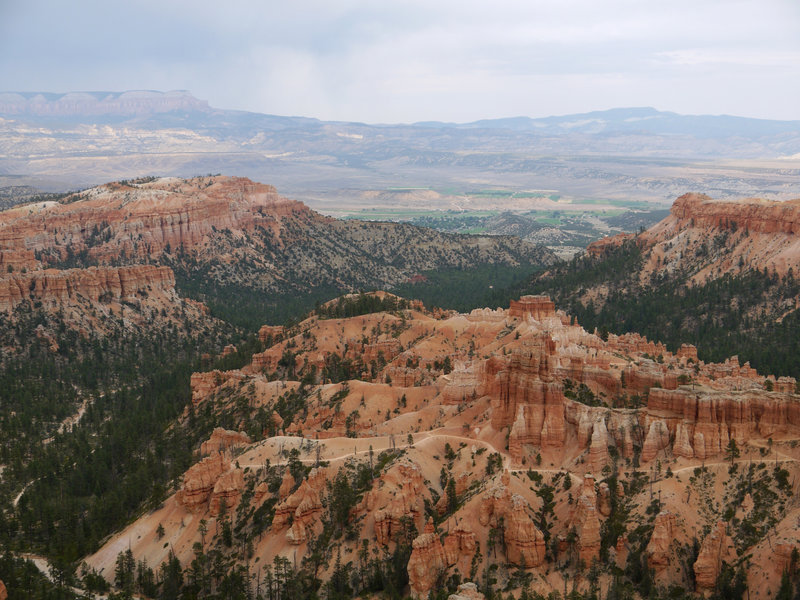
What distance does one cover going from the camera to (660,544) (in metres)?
57.6

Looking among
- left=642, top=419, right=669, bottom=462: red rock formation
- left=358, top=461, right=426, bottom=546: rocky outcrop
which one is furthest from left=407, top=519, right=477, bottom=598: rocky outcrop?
left=642, top=419, right=669, bottom=462: red rock formation

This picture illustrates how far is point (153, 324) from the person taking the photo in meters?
173

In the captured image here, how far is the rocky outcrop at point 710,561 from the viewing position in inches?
2191

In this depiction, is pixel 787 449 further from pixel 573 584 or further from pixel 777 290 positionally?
pixel 777 290

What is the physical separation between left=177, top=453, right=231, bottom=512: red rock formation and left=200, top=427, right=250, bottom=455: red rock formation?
403 inches

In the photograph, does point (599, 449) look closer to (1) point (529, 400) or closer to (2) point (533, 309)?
(1) point (529, 400)

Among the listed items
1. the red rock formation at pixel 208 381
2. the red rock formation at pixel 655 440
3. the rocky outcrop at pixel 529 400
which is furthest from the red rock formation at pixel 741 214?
the red rock formation at pixel 655 440

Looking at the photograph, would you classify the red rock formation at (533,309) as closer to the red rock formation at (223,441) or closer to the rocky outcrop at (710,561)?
the red rock formation at (223,441)

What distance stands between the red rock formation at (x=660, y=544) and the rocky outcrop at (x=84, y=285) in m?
132

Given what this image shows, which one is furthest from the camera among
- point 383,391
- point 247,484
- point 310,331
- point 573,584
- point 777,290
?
point 777,290

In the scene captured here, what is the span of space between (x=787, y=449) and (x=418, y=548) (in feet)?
91.8

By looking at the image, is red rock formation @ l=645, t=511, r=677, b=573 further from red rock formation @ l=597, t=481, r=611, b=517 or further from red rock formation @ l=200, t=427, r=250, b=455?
red rock formation @ l=200, t=427, r=250, b=455

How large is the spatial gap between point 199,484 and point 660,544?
41.1 meters

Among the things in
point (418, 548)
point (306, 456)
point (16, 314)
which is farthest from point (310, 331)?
point (418, 548)
